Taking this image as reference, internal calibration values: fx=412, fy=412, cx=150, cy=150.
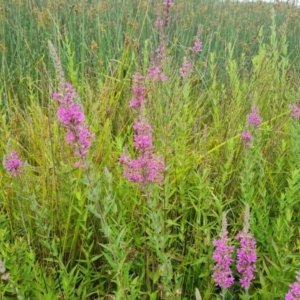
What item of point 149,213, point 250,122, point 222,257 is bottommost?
point 149,213

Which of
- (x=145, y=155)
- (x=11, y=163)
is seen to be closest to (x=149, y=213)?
(x=145, y=155)

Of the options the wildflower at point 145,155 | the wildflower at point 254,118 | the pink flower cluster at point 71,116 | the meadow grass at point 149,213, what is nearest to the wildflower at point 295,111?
the meadow grass at point 149,213

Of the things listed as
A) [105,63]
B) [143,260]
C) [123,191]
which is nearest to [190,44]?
[105,63]

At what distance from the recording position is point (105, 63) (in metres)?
4.35

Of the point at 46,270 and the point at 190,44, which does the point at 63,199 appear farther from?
the point at 190,44

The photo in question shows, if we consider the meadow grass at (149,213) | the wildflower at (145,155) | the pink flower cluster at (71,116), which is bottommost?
the meadow grass at (149,213)

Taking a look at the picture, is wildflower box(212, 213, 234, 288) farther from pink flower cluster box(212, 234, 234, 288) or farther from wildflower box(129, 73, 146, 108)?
wildflower box(129, 73, 146, 108)

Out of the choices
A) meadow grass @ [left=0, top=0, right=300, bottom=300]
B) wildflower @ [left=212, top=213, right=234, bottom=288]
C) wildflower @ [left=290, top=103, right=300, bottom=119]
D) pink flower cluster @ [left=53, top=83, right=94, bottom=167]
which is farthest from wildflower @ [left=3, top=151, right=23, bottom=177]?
wildflower @ [left=290, top=103, right=300, bottom=119]

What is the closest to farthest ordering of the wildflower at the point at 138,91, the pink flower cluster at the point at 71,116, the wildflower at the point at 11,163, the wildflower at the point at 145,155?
the pink flower cluster at the point at 71,116 → the wildflower at the point at 145,155 → the wildflower at the point at 11,163 → the wildflower at the point at 138,91

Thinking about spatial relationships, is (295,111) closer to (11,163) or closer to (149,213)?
(149,213)

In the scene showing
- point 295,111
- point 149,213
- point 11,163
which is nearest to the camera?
point 11,163

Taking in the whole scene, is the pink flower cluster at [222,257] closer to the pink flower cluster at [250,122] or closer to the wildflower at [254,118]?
the pink flower cluster at [250,122]

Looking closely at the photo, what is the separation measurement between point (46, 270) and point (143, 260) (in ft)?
1.56

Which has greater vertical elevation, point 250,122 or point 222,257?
point 250,122
